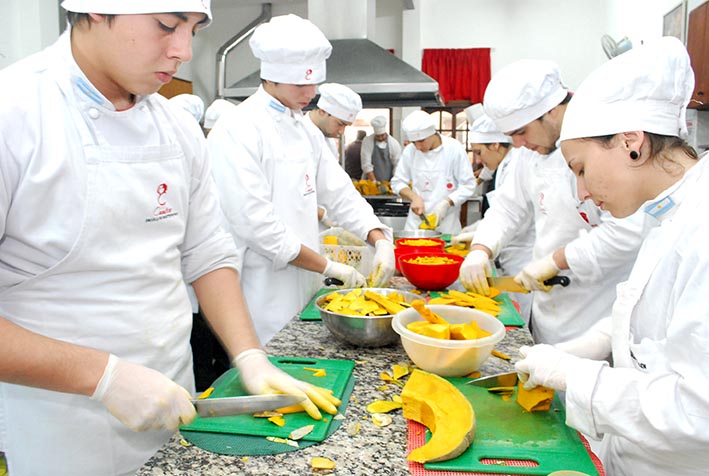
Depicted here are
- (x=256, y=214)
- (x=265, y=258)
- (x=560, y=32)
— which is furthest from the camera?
(x=560, y=32)

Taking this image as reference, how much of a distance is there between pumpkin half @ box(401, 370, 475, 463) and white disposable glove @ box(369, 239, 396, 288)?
957 millimetres

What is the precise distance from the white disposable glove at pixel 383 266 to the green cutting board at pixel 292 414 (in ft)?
2.60

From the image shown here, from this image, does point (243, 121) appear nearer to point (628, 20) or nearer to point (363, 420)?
point (363, 420)

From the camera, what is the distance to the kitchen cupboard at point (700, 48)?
164 inches

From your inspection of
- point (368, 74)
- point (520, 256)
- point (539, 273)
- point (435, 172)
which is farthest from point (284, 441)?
point (435, 172)

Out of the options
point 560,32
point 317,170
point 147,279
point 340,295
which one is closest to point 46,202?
point 147,279

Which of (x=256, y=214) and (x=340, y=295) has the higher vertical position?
(x=256, y=214)

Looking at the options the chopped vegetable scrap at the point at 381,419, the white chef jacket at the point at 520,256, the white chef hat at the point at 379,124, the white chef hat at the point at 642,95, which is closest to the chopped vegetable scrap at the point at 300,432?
the chopped vegetable scrap at the point at 381,419

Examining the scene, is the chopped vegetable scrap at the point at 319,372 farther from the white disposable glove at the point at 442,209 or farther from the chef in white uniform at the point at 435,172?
the chef in white uniform at the point at 435,172

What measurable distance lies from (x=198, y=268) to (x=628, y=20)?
7.26 meters

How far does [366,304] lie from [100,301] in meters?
0.74

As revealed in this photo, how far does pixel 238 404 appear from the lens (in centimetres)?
110

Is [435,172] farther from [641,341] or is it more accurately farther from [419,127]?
[641,341]

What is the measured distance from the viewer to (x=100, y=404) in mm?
1192
